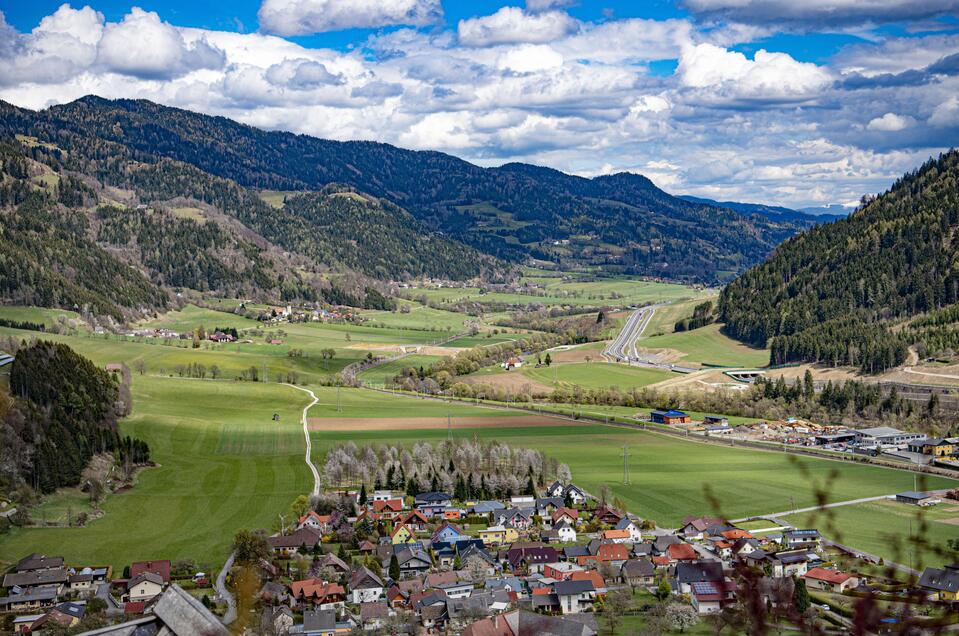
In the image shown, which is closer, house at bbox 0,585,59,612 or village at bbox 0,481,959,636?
village at bbox 0,481,959,636

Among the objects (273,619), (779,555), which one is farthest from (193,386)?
(779,555)

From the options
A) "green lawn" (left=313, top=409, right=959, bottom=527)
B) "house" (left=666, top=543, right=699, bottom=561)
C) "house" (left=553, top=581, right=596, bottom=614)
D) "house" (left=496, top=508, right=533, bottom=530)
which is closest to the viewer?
"house" (left=553, top=581, right=596, bottom=614)

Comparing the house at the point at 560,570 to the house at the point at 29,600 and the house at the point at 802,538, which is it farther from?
the house at the point at 29,600

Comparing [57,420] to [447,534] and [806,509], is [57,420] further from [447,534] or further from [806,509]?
[806,509]

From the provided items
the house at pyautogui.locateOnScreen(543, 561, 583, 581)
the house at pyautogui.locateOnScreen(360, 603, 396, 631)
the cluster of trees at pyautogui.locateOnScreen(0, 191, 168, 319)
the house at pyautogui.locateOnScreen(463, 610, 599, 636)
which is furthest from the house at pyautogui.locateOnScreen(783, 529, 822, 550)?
the cluster of trees at pyautogui.locateOnScreen(0, 191, 168, 319)

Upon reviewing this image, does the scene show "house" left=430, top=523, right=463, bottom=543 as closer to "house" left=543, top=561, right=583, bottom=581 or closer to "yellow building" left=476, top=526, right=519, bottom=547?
"yellow building" left=476, top=526, right=519, bottom=547
